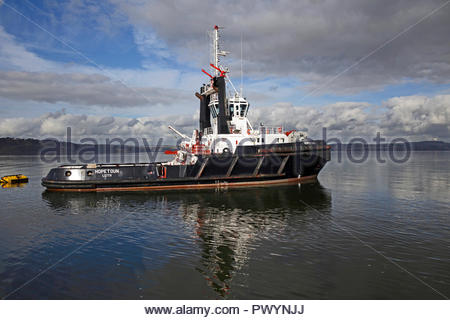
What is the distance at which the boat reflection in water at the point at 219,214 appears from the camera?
1047cm

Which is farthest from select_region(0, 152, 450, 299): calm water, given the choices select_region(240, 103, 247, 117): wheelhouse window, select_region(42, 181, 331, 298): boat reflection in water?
select_region(240, 103, 247, 117): wheelhouse window

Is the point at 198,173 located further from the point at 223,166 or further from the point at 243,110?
the point at 243,110

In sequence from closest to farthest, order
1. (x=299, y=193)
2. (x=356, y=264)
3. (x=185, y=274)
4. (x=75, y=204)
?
(x=185, y=274), (x=356, y=264), (x=75, y=204), (x=299, y=193)

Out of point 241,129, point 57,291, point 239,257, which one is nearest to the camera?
point 57,291

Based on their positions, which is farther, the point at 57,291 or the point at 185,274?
the point at 185,274

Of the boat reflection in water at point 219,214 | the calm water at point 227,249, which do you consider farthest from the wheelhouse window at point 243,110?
the calm water at point 227,249

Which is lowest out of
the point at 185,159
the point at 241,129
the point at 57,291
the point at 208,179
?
the point at 57,291

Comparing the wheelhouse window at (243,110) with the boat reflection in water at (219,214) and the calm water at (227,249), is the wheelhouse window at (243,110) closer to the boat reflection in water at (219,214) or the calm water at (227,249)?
the boat reflection in water at (219,214)

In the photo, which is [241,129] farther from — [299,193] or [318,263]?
[318,263]

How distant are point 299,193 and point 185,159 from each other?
1246 centimetres

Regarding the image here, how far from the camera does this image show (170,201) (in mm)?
22266

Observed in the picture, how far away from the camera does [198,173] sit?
25375mm

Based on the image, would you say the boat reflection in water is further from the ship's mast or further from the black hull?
the ship's mast
